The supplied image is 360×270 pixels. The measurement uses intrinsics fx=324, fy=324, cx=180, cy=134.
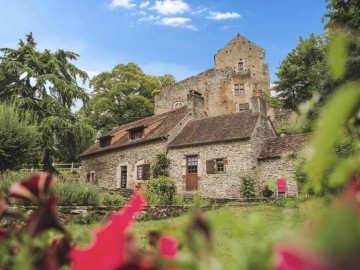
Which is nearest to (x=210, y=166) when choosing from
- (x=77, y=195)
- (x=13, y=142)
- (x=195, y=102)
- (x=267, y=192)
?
(x=267, y=192)

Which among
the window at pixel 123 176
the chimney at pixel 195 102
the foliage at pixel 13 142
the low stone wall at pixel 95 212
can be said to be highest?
the chimney at pixel 195 102

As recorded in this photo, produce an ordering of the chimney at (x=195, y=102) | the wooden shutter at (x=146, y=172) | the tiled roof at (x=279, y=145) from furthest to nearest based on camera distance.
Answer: the chimney at (x=195, y=102) < the wooden shutter at (x=146, y=172) < the tiled roof at (x=279, y=145)

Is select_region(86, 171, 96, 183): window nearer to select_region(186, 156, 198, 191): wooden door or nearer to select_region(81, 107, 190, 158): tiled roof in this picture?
select_region(81, 107, 190, 158): tiled roof

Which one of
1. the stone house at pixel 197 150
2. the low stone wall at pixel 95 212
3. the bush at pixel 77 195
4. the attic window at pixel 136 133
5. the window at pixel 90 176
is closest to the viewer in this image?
the low stone wall at pixel 95 212

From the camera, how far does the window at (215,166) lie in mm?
19359

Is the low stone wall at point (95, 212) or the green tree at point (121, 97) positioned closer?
the low stone wall at point (95, 212)

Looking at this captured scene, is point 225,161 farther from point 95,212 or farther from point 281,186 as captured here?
point 95,212

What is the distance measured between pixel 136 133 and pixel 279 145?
1017cm

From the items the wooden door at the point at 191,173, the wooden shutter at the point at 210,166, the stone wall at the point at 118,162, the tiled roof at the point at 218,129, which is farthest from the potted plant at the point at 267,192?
the stone wall at the point at 118,162

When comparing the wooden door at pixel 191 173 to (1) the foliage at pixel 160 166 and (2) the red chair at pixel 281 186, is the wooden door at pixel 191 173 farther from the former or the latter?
(2) the red chair at pixel 281 186

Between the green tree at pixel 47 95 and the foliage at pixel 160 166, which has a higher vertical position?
the green tree at pixel 47 95

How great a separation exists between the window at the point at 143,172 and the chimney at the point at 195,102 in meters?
5.50

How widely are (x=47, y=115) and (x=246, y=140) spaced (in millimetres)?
13579

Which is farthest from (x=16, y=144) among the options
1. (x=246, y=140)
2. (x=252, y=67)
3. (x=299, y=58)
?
(x=252, y=67)
